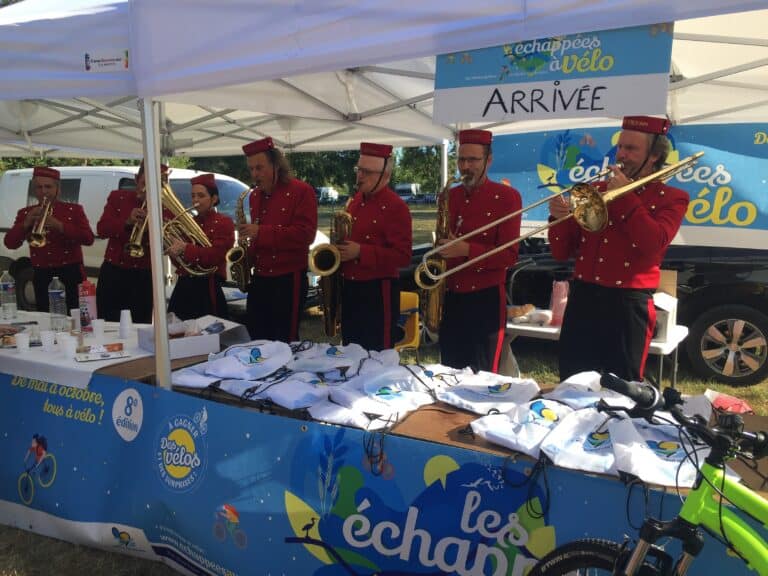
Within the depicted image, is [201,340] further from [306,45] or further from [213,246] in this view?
[306,45]

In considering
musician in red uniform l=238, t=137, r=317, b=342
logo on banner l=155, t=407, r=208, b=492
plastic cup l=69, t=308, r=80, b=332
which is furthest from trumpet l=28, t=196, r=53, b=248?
logo on banner l=155, t=407, r=208, b=492

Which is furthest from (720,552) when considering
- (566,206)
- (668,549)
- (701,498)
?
(566,206)

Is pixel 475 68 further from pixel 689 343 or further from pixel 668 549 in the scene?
pixel 689 343

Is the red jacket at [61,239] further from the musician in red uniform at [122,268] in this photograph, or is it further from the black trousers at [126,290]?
the black trousers at [126,290]

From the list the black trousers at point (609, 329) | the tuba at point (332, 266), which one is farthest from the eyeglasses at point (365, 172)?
the black trousers at point (609, 329)

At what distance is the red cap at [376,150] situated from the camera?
145 inches

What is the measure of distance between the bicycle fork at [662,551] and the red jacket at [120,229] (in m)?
4.18

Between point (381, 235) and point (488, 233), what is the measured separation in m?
0.67

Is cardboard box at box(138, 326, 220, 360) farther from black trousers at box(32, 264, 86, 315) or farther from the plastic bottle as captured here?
black trousers at box(32, 264, 86, 315)

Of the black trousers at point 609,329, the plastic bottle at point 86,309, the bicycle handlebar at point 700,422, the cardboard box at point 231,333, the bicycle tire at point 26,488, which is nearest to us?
the bicycle handlebar at point 700,422

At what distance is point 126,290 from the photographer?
504cm

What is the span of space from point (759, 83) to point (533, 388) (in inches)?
106

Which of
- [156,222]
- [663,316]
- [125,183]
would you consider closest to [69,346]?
[156,222]

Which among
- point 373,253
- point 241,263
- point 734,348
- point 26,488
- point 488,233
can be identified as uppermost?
point 488,233
